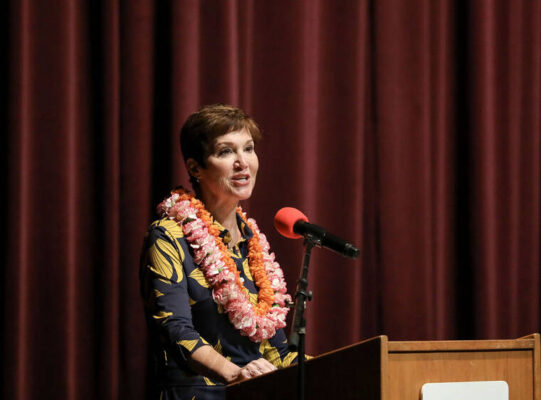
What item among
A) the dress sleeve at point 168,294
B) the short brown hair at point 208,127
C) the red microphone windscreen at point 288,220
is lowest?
the dress sleeve at point 168,294

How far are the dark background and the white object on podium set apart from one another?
134 centimetres

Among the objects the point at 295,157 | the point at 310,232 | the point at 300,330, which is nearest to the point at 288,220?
the point at 310,232

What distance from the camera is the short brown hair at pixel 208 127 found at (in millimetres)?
2076

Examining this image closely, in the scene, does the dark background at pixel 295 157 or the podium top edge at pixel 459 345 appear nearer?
the podium top edge at pixel 459 345

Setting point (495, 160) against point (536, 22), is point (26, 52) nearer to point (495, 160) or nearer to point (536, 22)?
point (495, 160)

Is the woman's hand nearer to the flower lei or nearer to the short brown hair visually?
the flower lei

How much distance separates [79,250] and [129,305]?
253 mm

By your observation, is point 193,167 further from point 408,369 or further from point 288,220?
point 408,369

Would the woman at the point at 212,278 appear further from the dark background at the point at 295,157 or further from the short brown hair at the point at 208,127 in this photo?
the dark background at the point at 295,157

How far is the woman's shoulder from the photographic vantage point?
1965mm

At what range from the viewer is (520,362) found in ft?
4.70

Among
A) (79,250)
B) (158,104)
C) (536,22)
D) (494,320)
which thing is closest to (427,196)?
(494,320)

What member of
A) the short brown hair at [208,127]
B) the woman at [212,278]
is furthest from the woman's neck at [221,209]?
the short brown hair at [208,127]

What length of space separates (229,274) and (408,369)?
739 mm
